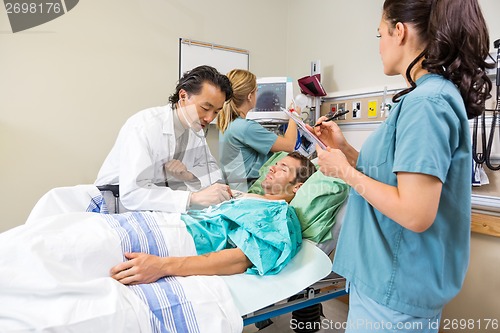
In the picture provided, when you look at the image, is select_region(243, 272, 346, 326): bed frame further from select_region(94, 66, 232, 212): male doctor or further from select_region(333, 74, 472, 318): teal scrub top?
select_region(94, 66, 232, 212): male doctor

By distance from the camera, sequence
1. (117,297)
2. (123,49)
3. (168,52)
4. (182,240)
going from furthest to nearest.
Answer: (168,52)
(123,49)
(182,240)
(117,297)

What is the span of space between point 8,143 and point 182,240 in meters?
1.67

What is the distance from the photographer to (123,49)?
8.16 feet

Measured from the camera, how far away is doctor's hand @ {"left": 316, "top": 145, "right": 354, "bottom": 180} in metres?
0.84

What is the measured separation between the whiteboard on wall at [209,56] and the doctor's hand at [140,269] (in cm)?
197

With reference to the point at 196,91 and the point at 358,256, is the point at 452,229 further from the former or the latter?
the point at 196,91

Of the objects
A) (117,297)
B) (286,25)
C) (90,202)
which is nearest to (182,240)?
(117,297)

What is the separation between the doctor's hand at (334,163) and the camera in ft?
2.75

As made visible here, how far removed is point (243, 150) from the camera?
2.05 meters

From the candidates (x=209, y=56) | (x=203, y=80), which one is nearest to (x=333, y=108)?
(x=209, y=56)

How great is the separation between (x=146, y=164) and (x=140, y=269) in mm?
563

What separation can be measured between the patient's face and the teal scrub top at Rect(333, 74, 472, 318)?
33.9 inches

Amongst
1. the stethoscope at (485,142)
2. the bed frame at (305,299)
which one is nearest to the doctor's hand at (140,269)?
the bed frame at (305,299)

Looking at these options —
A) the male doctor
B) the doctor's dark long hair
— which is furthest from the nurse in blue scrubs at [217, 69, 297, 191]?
the doctor's dark long hair
